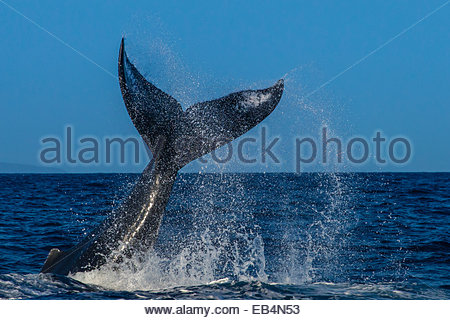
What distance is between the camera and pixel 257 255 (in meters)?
13.0

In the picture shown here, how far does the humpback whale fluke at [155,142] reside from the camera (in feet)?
26.7

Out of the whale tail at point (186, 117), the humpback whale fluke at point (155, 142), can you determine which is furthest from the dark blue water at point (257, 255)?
the whale tail at point (186, 117)

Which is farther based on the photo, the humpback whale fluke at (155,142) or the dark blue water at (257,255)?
the humpback whale fluke at (155,142)

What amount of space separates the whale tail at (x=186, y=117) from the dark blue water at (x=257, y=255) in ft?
5.85

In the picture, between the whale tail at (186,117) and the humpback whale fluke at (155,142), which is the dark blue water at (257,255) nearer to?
the humpback whale fluke at (155,142)

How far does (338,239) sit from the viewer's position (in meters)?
15.5

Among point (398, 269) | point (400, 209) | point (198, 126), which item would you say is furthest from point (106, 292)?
point (400, 209)

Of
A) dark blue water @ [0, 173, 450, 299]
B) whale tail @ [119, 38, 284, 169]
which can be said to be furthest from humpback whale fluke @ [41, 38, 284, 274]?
dark blue water @ [0, 173, 450, 299]

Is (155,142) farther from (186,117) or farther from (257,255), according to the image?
(257,255)

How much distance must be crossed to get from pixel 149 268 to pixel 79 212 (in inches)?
568

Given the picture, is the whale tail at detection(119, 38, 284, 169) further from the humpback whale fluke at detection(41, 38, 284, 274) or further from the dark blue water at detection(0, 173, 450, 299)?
the dark blue water at detection(0, 173, 450, 299)

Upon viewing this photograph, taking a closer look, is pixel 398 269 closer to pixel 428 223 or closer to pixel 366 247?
pixel 366 247

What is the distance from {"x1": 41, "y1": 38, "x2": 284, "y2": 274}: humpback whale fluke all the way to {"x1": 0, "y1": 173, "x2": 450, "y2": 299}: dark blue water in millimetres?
329

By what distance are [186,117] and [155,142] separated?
2.13 ft
